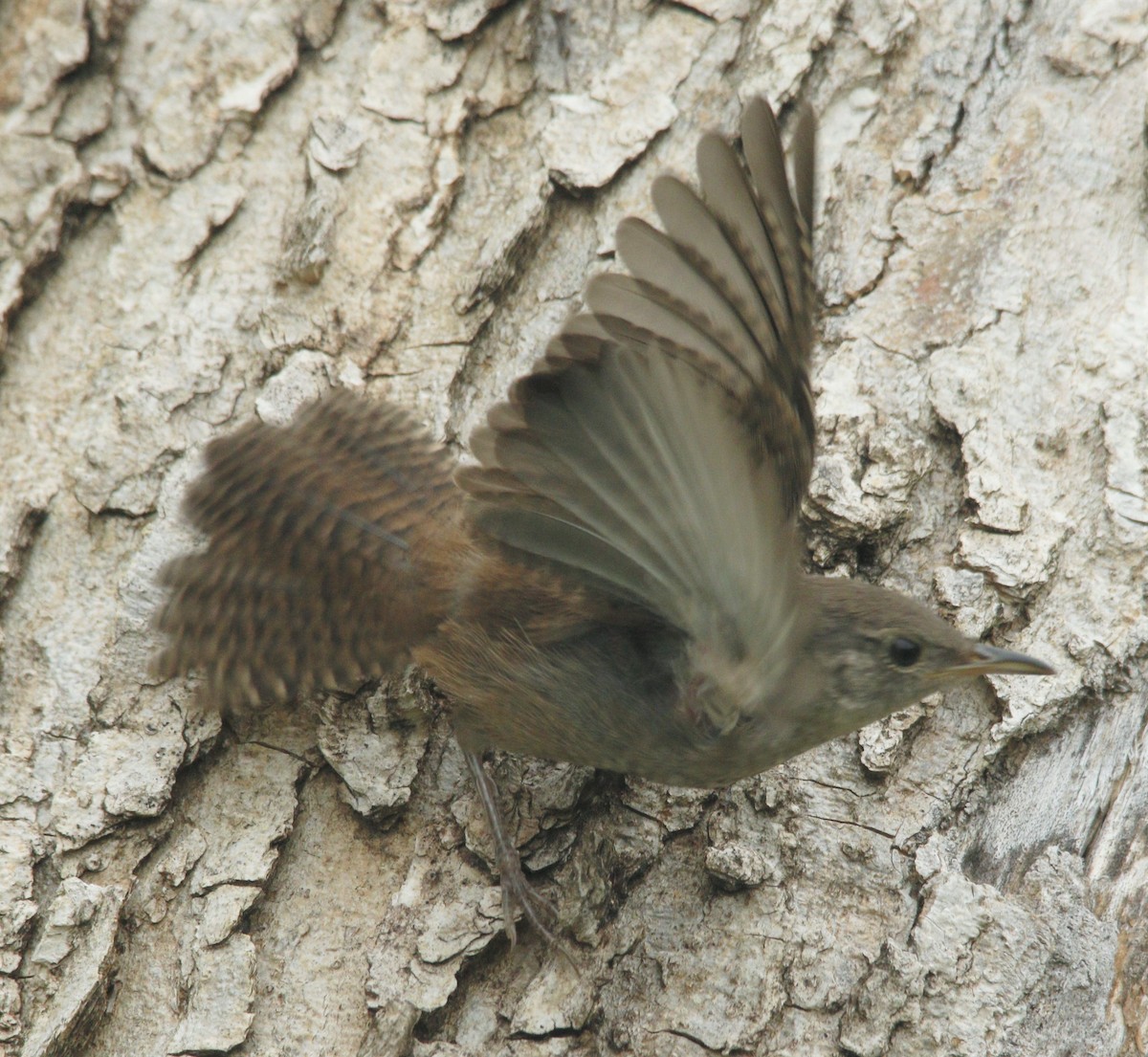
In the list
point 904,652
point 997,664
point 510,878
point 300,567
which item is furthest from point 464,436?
point 997,664

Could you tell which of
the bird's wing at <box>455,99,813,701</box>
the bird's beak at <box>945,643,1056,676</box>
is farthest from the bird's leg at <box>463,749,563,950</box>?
the bird's beak at <box>945,643,1056,676</box>

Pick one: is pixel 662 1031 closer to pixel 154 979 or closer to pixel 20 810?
pixel 154 979

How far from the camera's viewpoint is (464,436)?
347 centimetres

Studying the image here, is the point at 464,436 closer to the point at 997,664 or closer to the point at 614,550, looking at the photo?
the point at 614,550

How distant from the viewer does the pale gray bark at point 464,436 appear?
2.74m

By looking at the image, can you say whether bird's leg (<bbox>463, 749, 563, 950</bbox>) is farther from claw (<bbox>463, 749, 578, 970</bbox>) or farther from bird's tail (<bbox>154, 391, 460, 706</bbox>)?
bird's tail (<bbox>154, 391, 460, 706</bbox>)

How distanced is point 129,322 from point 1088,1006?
3.04 metres

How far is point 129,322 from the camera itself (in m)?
3.49

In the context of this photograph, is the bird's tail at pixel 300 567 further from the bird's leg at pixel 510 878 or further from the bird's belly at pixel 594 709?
the bird's leg at pixel 510 878

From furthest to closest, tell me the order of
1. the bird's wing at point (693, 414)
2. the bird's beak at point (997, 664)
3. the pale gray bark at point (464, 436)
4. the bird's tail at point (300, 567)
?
the bird's tail at point (300, 567) → the bird's beak at point (997, 664) → the pale gray bark at point (464, 436) → the bird's wing at point (693, 414)

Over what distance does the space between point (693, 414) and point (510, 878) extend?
130 cm

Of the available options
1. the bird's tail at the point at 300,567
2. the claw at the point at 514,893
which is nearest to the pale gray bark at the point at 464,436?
the claw at the point at 514,893

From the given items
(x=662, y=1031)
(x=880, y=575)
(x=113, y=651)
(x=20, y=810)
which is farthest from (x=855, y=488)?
(x=20, y=810)

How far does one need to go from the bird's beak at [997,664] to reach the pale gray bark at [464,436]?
172 mm
